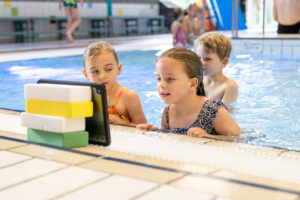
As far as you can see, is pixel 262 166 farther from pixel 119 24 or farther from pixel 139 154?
pixel 119 24

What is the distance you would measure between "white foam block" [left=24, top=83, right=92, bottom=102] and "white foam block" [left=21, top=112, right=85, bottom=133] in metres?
0.08

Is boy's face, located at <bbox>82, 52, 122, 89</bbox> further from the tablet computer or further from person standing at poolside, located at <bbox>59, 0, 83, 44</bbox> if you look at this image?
person standing at poolside, located at <bbox>59, 0, 83, 44</bbox>

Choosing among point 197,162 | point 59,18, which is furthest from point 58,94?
point 59,18

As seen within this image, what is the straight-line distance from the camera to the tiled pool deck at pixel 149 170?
1.36m

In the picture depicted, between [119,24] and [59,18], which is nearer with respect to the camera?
[59,18]

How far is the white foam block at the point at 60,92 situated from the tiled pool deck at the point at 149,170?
214mm

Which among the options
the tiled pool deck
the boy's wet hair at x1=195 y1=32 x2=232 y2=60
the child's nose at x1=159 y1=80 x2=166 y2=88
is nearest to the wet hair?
the child's nose at x1=159 y1=80 x2=166 y2=88

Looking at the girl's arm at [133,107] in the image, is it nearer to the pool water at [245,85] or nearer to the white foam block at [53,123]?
the pool water at [245,85]

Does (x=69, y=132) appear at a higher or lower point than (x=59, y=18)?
lower

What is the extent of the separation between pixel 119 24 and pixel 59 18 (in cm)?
349

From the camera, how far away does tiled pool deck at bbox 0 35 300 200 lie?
1355 millimetres

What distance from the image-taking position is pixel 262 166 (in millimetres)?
1684

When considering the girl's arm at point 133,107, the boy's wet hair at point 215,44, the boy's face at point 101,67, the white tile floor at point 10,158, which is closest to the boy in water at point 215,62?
the boy's wet hair at point 215,44

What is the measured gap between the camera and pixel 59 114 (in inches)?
74.1
